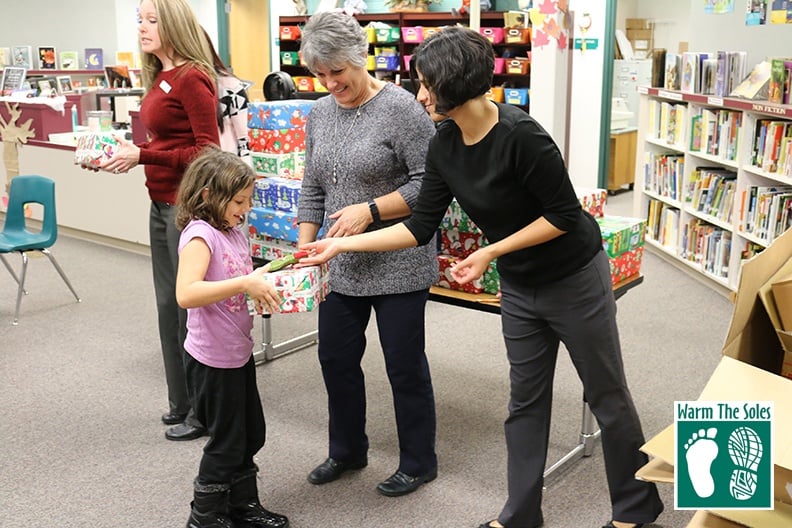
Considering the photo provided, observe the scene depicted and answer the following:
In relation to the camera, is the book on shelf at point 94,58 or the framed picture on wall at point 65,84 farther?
the book on shelf at point 94,58

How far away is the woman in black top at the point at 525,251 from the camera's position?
217 cm

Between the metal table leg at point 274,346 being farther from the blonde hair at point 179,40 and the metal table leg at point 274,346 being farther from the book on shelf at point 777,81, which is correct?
the book on shelf at point 777,81

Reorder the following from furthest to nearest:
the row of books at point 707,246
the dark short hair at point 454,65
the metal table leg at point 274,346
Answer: the row of books at point 707,246 → the metal table leg at point 274,346 → the dark short hair at point 454,65

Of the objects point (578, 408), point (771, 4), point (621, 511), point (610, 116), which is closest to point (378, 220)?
point (621, 511)

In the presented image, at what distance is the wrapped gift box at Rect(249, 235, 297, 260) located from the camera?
370 cm

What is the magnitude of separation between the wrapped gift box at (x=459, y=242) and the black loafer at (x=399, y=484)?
826 millimetres

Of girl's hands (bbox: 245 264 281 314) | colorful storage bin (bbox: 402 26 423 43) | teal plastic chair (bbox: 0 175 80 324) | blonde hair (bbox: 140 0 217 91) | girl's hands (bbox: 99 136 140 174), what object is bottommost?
teal plastic chair (bbox: 0 175 80 324)

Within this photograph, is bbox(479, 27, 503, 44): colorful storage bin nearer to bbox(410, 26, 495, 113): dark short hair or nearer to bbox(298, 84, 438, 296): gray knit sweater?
bbox(298, 84, 438, 296): gray knit sweater

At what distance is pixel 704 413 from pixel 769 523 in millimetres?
324

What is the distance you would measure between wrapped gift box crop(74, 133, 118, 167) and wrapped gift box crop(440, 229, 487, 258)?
4.16 ft

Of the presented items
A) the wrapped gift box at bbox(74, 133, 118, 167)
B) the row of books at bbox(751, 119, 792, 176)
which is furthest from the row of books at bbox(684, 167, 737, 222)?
the wrapped gift box at bbox(74, 133, 118, 167)

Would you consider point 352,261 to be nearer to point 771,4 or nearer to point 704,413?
point 704,413

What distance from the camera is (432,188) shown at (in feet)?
8.03

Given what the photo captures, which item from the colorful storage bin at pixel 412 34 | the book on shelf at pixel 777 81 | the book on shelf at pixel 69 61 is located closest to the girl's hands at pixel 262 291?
the book on shelf at pixel 777 81
